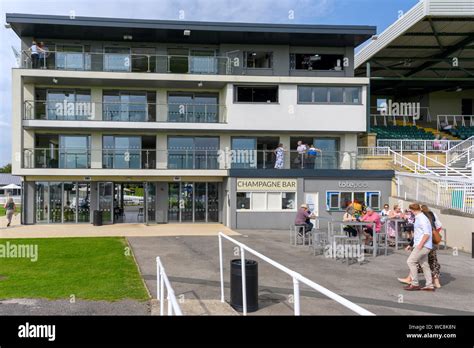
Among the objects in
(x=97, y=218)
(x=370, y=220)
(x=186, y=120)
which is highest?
(x=186, y=120)

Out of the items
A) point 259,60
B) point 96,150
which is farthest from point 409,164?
point 96,150

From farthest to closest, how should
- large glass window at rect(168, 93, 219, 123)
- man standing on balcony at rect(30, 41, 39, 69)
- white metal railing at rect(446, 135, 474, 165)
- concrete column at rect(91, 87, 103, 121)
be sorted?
white metal railing at rect(446, 135, 474, 165) → large glass window at rect(168, 93, 219, 123) → concrete column at rect(91, 87, 103, 121) → man standing on balcony at rect(30, 41, 39, 69)

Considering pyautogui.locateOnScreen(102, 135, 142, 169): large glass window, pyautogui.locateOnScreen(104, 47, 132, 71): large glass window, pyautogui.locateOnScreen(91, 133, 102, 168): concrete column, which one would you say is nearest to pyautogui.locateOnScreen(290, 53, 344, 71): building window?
pyautogui.locateOnScreen(104, 47, 132, 71): large glass window

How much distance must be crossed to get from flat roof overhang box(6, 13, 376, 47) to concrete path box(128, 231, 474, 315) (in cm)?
1374

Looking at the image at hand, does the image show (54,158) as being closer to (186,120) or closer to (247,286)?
(186,120)

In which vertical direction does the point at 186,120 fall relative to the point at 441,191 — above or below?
above

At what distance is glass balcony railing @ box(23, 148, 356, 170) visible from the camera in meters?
23.1

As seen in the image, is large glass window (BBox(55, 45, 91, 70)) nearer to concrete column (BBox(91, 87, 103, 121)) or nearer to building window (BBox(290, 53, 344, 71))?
concrete column (BBox(91, 87, 103, 121))

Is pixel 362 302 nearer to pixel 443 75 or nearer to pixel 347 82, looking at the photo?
pixel 347 82

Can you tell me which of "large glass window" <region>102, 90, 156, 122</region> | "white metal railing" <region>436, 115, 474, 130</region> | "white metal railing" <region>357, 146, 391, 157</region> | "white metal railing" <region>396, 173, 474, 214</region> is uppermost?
"white metal railing" <region>436, 115, 474, 130</region>

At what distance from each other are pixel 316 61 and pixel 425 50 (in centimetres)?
1098

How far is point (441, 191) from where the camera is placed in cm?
1692

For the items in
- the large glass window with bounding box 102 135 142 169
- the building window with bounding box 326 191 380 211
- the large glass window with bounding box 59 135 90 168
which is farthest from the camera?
the large glass window with bounding box 102 135 142 169
